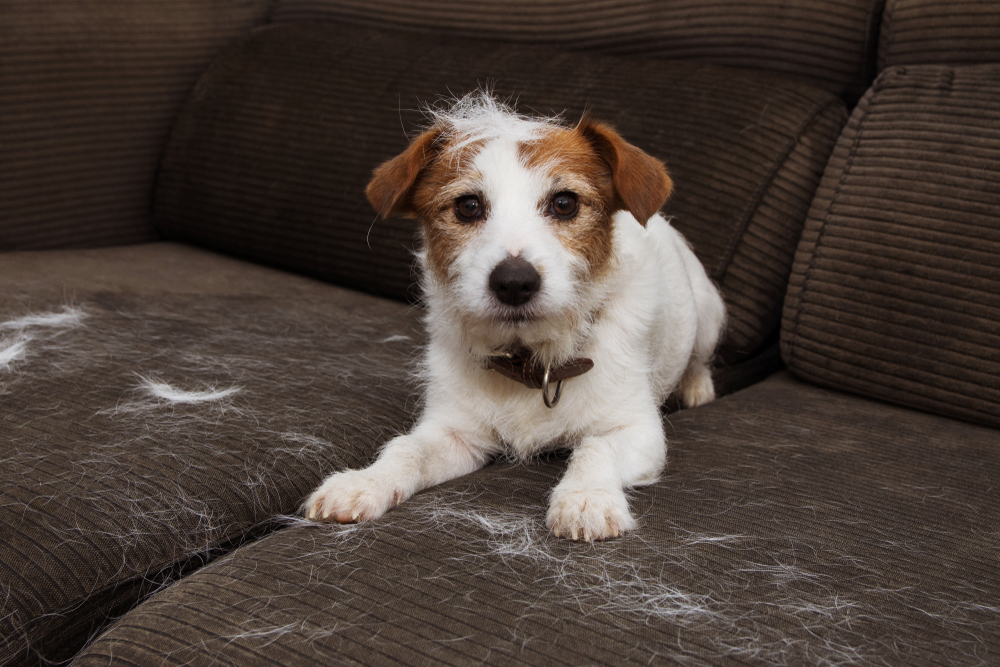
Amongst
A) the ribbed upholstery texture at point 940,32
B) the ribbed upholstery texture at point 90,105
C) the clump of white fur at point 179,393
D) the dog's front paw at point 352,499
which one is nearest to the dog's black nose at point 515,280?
the dog's front paw at point 352,499

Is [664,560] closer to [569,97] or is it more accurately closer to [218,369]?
[218,369]

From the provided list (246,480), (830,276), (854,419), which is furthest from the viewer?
(830,276)

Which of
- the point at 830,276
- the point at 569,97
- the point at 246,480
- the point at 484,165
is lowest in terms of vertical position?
the point at 246,480

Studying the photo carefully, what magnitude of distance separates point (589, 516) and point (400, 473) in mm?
316

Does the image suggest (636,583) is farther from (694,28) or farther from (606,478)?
(694,28)

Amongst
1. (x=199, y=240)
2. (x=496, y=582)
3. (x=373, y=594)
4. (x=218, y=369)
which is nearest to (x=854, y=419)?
(x=496, y=582)

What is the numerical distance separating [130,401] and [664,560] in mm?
952

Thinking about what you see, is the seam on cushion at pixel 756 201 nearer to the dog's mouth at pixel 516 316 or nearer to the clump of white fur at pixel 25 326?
the dog's mouth at pixel 516 316

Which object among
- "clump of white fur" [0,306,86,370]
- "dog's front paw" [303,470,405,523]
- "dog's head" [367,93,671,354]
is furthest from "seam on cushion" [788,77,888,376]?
"clump of white fur" [0,306,86,370]

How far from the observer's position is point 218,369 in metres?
1.68

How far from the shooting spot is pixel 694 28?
2.21m

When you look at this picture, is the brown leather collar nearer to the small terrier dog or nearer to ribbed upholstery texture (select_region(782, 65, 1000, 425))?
the small terrier dog

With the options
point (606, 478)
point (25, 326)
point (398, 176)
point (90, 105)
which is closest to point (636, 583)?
point (606, 478)

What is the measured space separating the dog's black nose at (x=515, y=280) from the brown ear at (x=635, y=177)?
8.3 inches
